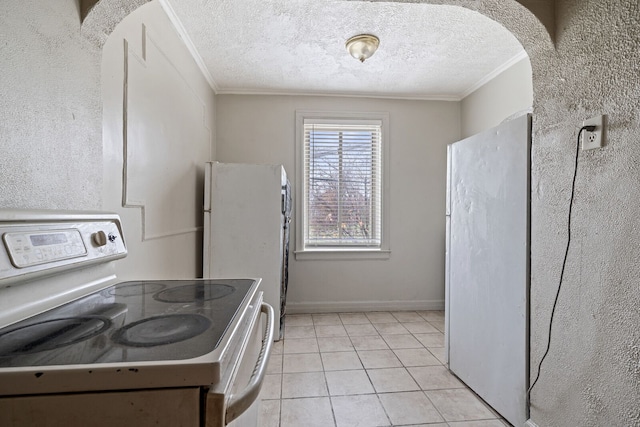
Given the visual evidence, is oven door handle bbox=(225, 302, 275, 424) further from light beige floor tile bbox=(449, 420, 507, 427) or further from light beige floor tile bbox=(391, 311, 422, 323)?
light beige floor tile bbox=(391, 311, 422, 323)

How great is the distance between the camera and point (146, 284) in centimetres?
121

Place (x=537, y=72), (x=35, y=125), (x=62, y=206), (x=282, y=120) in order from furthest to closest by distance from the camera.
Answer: (x=282, y=120) → (x=537, y=72) → (x=62, y=206) → (x=35, y=125)

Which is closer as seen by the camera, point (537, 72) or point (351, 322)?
point (537, 72)

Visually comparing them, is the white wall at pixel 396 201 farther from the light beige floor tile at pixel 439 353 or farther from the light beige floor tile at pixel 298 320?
the light beige floor tile at pixel 439 353

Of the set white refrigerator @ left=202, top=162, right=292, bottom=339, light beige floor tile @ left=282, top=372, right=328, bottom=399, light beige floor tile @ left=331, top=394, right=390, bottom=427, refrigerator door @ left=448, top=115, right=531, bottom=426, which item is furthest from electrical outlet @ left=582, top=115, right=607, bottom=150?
white refrigerator @ left=202, top=162, right=292, bottom=339

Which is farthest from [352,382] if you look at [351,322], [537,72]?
[537,72]

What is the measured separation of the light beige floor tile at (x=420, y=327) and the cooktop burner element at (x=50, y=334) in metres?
2.81

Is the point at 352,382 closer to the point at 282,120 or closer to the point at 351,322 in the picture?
the point at 351,322

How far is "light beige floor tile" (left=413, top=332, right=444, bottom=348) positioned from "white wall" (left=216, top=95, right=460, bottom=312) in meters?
0.72

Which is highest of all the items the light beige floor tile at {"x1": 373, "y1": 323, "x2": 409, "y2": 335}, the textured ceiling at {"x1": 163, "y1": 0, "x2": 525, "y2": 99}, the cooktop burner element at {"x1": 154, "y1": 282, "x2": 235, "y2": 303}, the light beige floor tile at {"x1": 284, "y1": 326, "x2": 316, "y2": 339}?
the textured ceiling at {"x1": 163, "y1": 0, "x2": 525, "y2": 99}

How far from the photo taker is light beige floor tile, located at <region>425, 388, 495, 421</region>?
1.77 meters

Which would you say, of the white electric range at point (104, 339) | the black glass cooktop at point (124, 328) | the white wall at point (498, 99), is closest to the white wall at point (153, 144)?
the white electric range at point (104, 339)

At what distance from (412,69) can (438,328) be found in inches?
99.7

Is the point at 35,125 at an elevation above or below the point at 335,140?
below
